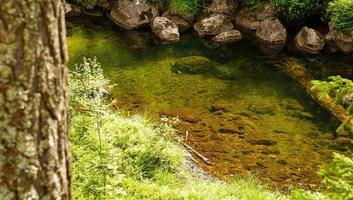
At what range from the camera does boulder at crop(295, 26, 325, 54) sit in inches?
618

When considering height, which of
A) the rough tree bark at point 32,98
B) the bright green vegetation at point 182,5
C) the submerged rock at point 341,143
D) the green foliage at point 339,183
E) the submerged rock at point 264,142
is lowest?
the submerged rock at point 264,142

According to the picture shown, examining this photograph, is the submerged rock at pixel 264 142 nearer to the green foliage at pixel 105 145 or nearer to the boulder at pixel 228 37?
the green foliage at pixel 105 145

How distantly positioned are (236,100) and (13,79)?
420 inches

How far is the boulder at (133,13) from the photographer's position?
671 inches

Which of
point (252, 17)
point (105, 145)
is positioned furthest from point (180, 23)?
point (105, 145)

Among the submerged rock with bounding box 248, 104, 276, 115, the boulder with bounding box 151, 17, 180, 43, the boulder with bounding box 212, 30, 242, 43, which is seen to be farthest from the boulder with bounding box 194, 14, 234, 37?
the submerged rock with bounding box 248, 104, 276, 115

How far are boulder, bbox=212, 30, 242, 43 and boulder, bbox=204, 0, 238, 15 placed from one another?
1012mm

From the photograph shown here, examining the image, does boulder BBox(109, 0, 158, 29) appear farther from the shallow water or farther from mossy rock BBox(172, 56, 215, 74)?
mossy rock BBox(172, 56, 215, 74)

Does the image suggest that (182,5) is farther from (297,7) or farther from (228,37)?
(297,7)

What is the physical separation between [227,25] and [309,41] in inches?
109

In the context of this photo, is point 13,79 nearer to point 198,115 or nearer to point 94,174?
point 94,174

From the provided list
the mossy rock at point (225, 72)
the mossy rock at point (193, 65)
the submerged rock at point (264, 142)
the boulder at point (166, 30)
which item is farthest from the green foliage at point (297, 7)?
the submerged rock at point (264, 142)

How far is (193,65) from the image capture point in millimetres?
14734

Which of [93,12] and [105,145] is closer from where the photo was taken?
[105,145]
